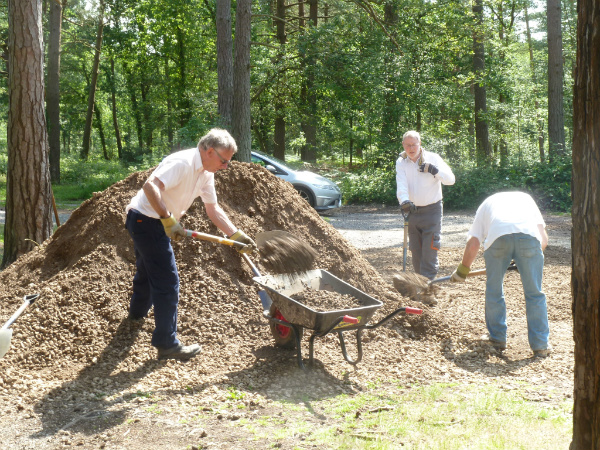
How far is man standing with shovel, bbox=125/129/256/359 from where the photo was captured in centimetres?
432

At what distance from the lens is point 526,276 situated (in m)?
4.90

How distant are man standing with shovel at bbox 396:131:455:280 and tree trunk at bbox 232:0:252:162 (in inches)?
268

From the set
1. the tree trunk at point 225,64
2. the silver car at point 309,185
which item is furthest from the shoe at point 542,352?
the silver car at point 309,185

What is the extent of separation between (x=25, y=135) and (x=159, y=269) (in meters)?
3.90

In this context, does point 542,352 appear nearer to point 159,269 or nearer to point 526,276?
point 526,276

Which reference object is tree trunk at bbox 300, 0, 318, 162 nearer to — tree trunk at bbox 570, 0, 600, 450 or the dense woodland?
the dense woodland

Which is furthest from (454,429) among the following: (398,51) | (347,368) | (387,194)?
(398,51)

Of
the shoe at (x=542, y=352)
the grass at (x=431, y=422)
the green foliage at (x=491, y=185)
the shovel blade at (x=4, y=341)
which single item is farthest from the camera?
the green foliage at (x=491, y=185)

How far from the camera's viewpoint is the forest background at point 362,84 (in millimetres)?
17266

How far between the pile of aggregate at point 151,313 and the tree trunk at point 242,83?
7.25m

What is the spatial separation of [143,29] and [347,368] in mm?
26131

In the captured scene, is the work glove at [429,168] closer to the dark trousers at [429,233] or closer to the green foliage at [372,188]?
the dark trousers at [429,233]

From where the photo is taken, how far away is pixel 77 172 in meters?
22.5

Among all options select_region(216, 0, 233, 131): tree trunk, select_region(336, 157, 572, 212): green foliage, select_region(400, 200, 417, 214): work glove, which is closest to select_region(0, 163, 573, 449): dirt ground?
select_region(400, 200, 417, 214): work glove
